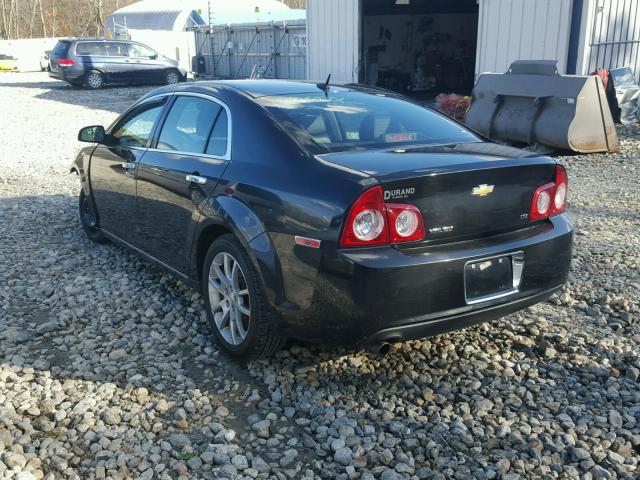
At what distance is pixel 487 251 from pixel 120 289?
119 inches

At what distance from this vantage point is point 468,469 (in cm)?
297

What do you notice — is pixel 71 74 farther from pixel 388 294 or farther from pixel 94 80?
pixel 388 294

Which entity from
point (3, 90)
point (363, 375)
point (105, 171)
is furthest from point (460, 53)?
point (363, 375)

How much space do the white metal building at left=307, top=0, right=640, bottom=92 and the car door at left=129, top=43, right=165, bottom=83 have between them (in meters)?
9.61

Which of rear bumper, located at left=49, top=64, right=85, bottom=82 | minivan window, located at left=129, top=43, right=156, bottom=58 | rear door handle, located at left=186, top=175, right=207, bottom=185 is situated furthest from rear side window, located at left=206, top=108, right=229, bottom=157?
minivan window, located at left=129, top=43, right=156, bottom=58

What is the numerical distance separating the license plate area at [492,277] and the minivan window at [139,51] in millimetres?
26556

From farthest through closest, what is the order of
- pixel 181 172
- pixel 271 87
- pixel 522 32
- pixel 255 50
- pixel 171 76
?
pixel 255 50 → pixel 171 76 → pixel 522 32 → pixel 271 87 → pixel 181 172

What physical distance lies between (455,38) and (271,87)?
834 inches

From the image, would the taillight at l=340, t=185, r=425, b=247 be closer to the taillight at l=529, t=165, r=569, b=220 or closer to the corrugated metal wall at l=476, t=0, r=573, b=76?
the taillight at l=529, t=165, r=569, b=220

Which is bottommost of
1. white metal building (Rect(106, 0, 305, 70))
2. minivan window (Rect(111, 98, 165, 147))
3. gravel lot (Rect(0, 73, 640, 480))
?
gravel lot (Rect(0, 73, 640, 480))

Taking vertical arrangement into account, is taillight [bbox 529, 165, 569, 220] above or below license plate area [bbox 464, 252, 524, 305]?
above

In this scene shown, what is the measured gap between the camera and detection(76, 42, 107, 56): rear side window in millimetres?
26052

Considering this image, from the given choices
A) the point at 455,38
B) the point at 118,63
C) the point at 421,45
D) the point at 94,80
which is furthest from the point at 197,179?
the point at 118,63

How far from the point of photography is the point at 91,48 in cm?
2648
